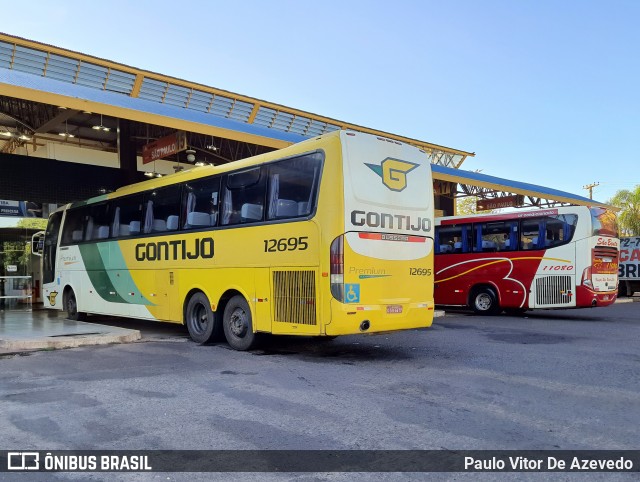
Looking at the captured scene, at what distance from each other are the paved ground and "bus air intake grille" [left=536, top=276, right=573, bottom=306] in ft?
14.8

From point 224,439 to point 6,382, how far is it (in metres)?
4.04

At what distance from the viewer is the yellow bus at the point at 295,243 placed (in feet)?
26.0

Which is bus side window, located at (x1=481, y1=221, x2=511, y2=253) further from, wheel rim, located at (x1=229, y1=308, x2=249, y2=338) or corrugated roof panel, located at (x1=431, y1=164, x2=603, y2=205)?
wheel rim, located at (x1=229, y1=308, x2=249, y2=338)

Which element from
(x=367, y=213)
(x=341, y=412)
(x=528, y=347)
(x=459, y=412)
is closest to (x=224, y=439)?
(x=341, y=412)

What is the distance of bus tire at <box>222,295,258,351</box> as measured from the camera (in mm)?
9195

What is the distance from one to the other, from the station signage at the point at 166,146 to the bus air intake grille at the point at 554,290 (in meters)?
11.0

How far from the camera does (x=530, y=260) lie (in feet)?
51.0

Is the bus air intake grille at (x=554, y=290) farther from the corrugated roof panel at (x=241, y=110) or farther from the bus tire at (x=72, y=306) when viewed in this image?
the bus tire at (x=72, y=306)

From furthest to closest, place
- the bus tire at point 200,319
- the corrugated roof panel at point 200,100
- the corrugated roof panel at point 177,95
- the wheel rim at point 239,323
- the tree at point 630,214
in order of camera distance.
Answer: the tree at point 630,214
the corrugated roof panel at point 200,100
the corrugated roof panel at point 177,95
the bus tire at point 200,319
the wheel rim at point 239,323

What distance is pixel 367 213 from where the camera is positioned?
26.8ft

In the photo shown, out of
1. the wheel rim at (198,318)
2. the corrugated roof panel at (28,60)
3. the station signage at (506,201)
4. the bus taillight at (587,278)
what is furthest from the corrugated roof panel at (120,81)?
the station signage at (506,201)

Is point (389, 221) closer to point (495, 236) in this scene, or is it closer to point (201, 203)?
point (201, 203)

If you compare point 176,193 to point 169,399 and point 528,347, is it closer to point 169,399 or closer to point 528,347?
point 169,399

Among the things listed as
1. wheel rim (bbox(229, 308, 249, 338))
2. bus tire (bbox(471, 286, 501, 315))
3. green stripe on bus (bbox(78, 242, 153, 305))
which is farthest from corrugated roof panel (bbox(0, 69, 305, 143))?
bus tire (bbox(471, 286, 501, 315))
